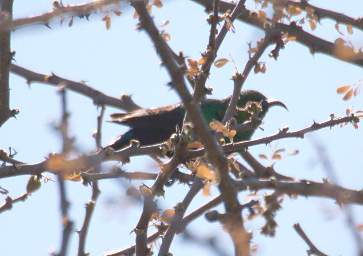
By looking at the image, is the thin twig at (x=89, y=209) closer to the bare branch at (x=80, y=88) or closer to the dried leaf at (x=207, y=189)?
the dried leaf at (x=207, y=189)

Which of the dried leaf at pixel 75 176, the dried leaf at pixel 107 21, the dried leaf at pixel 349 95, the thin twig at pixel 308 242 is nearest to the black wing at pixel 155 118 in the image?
the dried leaf at pixel 107 21

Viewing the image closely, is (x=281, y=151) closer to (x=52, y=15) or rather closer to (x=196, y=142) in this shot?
(x=196, y=142)

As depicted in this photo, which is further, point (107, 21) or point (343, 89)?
point (107, 21)

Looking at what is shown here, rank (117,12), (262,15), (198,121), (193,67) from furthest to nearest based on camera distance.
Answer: (117,12) → (262,15) → (193,67) → (198,121)

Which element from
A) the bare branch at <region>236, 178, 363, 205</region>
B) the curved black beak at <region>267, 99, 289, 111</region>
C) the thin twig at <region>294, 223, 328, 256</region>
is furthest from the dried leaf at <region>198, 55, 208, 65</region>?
the curved black beak at <region>267, 99, 289, 111</region>

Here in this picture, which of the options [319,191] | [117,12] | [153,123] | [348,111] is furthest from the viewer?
[153,123]

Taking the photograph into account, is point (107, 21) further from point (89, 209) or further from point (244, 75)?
point (89, 209)

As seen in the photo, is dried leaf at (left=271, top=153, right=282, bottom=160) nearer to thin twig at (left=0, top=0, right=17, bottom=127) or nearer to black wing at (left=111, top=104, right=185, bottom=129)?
thin twig at (left=0, top=0, right=17, bottom=127)

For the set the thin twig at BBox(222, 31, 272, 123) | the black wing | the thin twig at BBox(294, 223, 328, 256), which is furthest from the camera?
the black wing

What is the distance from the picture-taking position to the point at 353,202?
1914mm

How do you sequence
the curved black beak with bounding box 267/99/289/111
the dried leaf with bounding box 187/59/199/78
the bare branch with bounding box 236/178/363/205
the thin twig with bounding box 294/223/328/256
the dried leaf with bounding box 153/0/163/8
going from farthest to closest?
the curved black beak with bounding box 267/99/289/111 < the dried leaf with bounding box 153/0/163/8 < the dried leaf with bounding box 187/59/199/78 < the thin twig with bounding box 294/223/328/256 < the bare branch with bounding box 236/178/363/205

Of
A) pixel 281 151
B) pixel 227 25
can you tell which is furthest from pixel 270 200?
pixel 227 25

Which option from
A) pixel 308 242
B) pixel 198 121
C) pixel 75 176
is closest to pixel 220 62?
pixel 75 176

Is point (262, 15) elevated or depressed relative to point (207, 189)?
elevated
